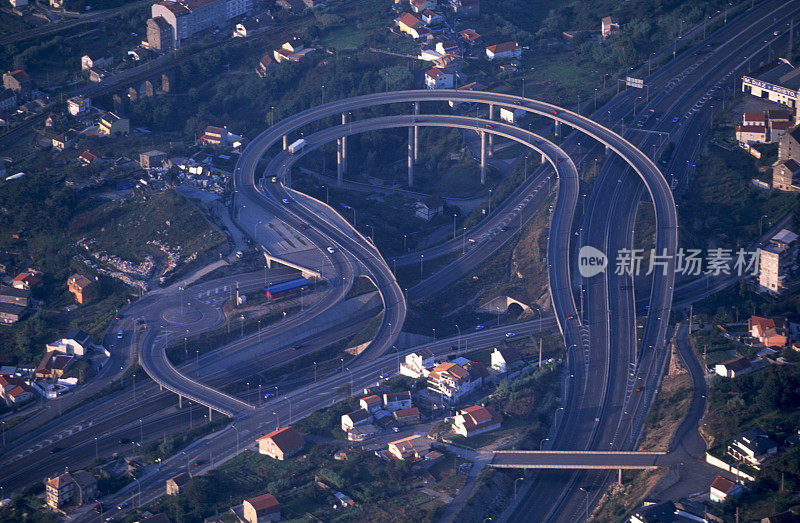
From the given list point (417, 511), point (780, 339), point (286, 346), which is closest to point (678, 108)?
point (780, 339)

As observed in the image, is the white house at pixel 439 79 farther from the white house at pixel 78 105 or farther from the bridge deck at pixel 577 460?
the bridge deck at pixel 577 460

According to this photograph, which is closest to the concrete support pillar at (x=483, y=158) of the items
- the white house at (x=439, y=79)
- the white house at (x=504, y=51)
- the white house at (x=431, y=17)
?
the white house at (x=439, y=79)

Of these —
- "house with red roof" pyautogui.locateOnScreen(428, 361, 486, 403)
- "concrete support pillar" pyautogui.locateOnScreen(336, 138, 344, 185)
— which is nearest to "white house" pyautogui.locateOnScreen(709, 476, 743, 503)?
"house with red roof" pyautogui.locateOnScreen(428, 361, 486, 403)

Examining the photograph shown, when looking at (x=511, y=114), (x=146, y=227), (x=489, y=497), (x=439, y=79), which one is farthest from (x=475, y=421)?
(x=439, y=79)

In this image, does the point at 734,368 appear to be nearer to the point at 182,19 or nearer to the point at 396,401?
the point at 396,401

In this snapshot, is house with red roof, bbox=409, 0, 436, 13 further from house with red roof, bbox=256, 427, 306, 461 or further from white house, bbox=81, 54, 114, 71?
house with red roof, bbox=256, 427, 306, 461

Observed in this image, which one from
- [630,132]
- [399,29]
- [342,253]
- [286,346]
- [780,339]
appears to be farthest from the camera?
[399,29]

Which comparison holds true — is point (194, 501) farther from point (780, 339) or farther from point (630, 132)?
point (630, 132)
